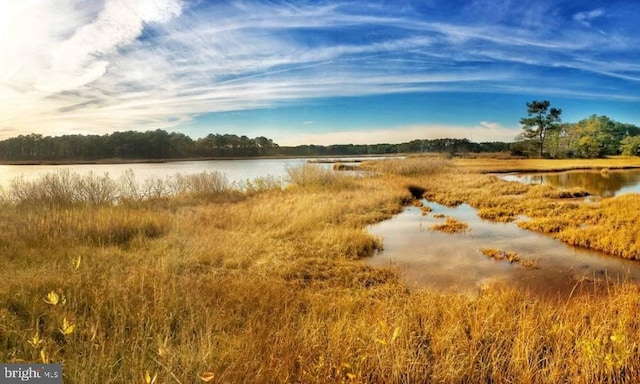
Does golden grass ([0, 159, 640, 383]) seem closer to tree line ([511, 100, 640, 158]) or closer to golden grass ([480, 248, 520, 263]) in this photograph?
golden grass ([480, 248, 520, 263])

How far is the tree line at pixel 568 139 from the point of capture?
65750mm

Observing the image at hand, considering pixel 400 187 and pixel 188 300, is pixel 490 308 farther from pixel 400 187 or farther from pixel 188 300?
pixel 400 187

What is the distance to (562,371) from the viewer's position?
3.83 meters

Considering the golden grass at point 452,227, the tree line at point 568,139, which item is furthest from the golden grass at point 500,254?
the tree line at point 568,139

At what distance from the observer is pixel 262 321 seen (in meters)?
4.92

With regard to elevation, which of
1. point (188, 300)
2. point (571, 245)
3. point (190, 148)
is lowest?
point (571, 245)

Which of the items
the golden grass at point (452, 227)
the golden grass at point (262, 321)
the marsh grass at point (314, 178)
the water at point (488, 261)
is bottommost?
the water at point (488, 261)

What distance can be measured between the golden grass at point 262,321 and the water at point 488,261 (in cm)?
129

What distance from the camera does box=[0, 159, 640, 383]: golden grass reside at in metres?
3.57

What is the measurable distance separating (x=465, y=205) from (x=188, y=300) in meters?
19.9

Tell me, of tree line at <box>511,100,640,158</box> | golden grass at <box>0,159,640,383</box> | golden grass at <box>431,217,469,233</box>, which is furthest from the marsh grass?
tree line at <box>511,100,640,158</box>

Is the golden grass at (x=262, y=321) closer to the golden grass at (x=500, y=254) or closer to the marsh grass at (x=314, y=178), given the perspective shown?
the golden grass at (x=500, y=254)

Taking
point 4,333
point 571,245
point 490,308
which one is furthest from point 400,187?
point 4,333

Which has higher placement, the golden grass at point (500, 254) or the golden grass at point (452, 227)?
the golden grass at point (452, 227)
